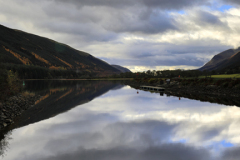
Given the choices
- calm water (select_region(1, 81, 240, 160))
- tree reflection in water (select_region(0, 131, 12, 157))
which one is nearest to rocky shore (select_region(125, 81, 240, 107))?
calm water (select_region(1, 81, 240, 160))

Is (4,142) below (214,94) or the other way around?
below

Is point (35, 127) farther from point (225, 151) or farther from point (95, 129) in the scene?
point (225, 151)

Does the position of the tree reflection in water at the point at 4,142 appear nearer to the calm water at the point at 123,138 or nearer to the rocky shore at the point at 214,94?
the calm water at the point at 123,138

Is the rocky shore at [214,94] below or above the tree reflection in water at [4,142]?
above

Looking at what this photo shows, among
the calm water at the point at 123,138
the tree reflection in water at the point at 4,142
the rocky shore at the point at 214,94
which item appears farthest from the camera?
the rocky shore at the point at 214,94

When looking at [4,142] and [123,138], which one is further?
[123,138]

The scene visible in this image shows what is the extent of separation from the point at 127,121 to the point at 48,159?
10.8 metres

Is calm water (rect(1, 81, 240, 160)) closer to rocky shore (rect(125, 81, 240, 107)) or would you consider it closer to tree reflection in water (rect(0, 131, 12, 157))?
tree reflection in water (rect(0, 131, 12, 157))

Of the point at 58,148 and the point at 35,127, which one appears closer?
the point at 58,148

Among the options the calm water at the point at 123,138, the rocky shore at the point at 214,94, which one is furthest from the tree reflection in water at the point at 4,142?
A: the rocky shore at the point at 214,94

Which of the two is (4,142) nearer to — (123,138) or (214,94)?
(123,138)

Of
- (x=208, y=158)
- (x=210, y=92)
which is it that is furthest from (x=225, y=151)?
(x=210, y=92)

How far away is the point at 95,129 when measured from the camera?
57.5 feet

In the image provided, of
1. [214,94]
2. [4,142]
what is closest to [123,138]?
[4,142]
